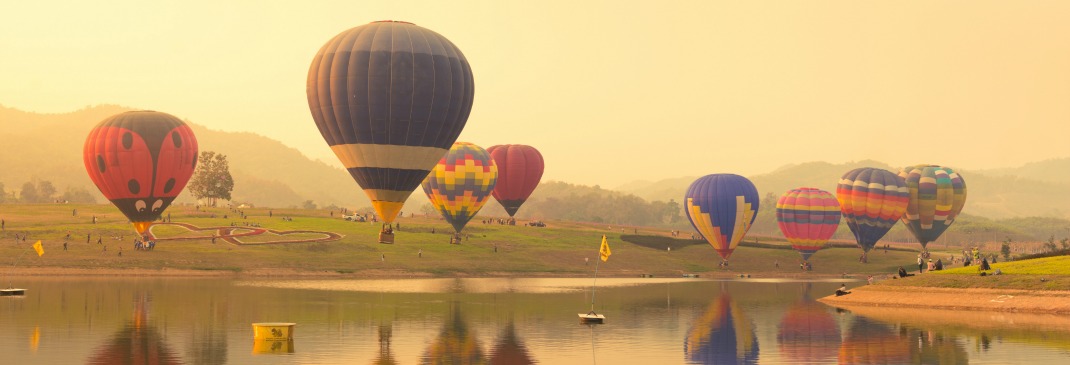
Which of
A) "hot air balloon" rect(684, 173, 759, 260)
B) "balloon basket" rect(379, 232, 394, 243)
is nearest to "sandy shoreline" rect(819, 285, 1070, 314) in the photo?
"balloon basket" rect(379, 232, 394, 243)

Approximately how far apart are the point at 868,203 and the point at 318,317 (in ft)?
394

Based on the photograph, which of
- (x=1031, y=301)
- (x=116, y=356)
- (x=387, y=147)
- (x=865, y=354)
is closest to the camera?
(x=116, y=356)

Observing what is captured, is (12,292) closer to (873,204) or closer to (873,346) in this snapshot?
(873,346)

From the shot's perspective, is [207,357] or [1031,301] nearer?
[207,357]

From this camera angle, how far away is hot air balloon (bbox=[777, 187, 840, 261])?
547 ft

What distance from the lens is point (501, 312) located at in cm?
8050

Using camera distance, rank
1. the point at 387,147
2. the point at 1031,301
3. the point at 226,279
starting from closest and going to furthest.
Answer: the point at 1031,301
the point at 387,147
the point at 226,279

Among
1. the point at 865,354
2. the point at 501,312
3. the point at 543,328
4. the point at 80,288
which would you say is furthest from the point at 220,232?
the point at 865,354

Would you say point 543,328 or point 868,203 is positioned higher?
point 868,203

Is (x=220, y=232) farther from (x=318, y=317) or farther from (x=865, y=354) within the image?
(x=865, y=354)

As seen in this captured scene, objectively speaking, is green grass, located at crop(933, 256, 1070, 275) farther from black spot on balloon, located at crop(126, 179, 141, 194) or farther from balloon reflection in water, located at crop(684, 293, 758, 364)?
black spot on balloon, located at crop(126, 179, 141, 194)

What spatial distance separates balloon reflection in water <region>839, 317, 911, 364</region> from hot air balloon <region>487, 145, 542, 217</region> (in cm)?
11458

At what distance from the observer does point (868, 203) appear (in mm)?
173250

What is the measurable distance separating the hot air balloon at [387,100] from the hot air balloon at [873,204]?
8944cm
